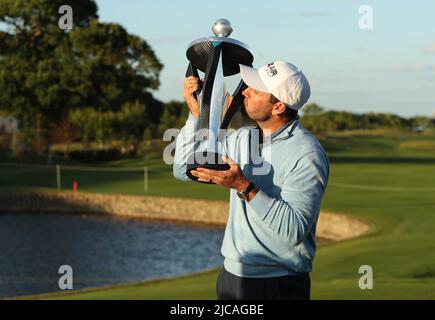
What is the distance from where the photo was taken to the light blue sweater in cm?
351

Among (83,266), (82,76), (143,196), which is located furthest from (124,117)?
(83,266)

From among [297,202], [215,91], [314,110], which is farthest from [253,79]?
[314,110]

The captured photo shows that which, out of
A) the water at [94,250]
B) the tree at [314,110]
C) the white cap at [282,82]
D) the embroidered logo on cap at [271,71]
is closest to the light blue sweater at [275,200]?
the white cap at [282,82]

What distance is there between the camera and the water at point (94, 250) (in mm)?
20734

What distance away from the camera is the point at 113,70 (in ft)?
188

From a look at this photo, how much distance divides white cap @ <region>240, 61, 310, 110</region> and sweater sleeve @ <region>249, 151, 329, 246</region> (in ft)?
0.82

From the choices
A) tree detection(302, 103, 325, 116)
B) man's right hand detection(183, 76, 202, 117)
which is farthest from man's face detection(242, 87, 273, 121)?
tree detection(302, 103, 325, 116)

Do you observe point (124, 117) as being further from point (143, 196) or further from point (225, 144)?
point (225, 144)

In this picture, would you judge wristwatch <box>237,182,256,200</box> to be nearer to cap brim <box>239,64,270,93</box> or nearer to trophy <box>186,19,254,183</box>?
trophy <box>186,19,254,183</box>

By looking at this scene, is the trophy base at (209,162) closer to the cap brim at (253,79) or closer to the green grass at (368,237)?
the cap brim at (253,79)

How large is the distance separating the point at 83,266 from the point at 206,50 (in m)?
19.5

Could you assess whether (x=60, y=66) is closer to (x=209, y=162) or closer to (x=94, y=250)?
(x=94, y=250)

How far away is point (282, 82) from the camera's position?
12.0 ft

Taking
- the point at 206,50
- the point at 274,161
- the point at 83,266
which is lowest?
the point at 83,266
